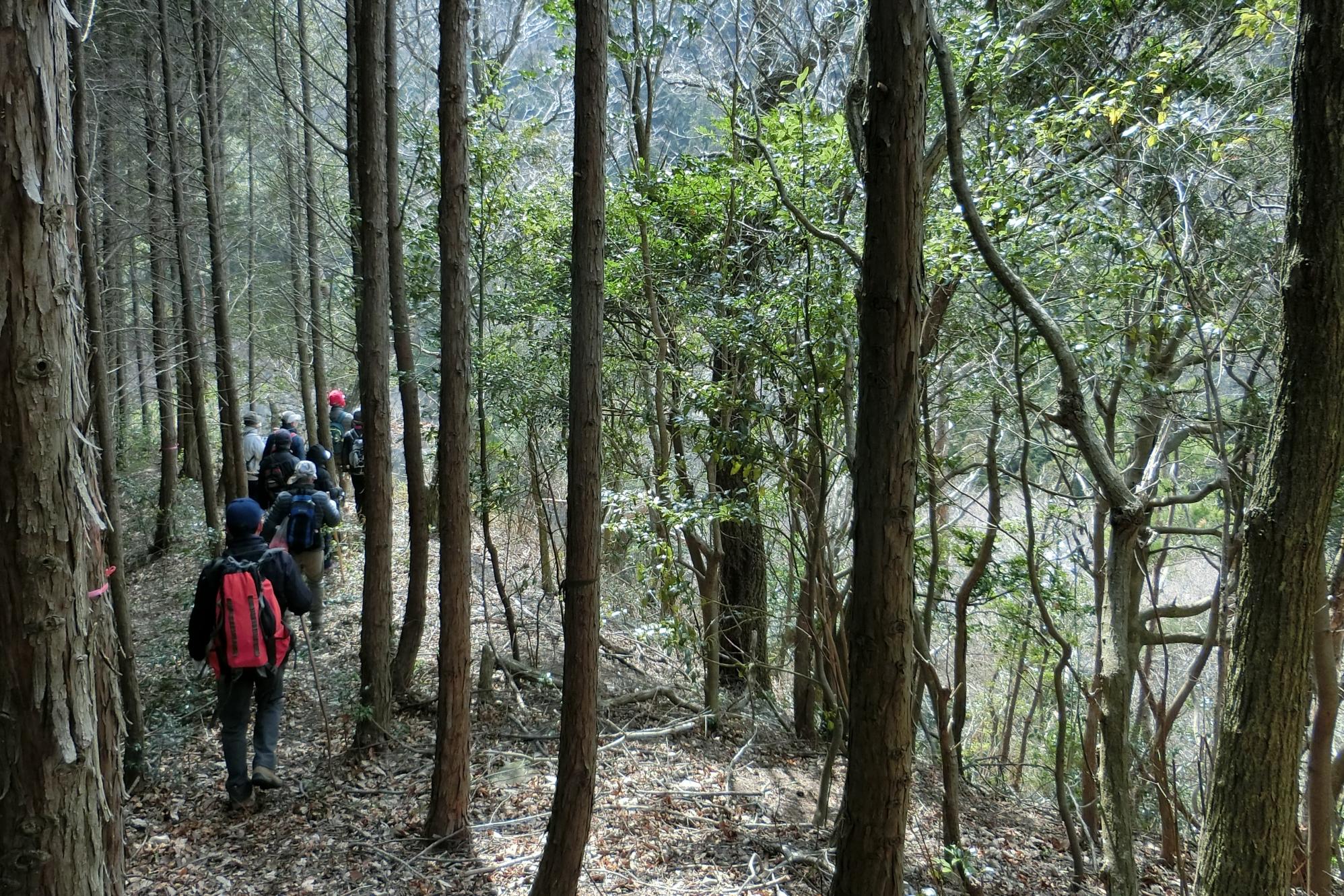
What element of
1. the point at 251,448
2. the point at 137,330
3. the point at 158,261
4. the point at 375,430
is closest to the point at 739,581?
the point at 375,430

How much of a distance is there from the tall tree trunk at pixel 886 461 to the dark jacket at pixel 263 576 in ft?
15.1

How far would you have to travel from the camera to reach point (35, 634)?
2459mm

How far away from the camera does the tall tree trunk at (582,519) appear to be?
4.17m

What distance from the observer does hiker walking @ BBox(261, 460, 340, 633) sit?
848 cm

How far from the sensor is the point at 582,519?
4.23m

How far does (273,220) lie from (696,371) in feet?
52.3

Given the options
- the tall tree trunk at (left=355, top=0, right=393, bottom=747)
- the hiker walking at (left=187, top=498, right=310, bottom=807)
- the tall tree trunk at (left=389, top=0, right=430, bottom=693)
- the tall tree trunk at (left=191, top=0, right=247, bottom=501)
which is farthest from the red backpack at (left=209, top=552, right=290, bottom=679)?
the tall tree trunk at (left=191, top=0, right=247, bottom=501)

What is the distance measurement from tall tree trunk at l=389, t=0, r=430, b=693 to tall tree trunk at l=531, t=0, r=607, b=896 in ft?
9.93

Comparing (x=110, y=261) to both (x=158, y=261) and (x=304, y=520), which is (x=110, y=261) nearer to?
(x=158, y=261)

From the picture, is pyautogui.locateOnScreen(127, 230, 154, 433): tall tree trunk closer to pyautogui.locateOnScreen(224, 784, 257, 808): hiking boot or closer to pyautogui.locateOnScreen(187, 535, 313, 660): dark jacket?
pyautogui.locateOnScreen(187, 535, 313, 660): dark jacket

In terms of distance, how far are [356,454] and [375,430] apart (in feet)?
18.7

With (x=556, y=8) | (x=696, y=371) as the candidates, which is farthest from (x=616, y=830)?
(x=556, y=8)

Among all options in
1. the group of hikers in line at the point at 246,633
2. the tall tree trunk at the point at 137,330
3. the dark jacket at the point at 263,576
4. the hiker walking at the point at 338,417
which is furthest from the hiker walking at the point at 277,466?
the dark jacket at the point at 263,576

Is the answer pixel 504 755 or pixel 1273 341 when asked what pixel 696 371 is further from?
pixel 1273 341
